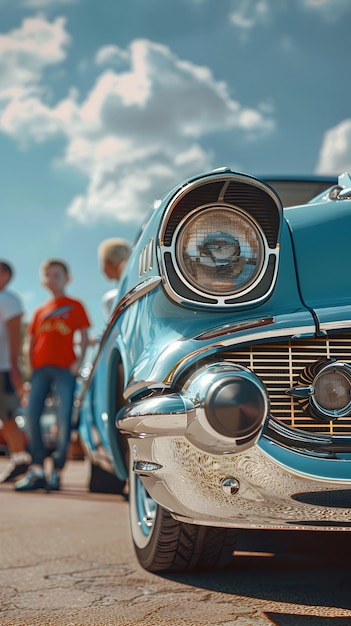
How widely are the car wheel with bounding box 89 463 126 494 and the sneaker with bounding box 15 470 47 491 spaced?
1.00 feet

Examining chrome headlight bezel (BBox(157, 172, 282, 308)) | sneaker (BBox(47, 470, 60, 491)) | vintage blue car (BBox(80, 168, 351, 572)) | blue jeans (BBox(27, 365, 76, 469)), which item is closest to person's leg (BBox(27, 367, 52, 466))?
blue jeans (BBox(27, 365, 76, 469))

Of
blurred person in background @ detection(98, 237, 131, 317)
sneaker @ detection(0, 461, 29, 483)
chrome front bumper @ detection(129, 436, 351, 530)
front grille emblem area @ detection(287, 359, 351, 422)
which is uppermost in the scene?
blurred person in background @ detection(98, 237, 131, 317)

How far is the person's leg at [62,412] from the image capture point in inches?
191

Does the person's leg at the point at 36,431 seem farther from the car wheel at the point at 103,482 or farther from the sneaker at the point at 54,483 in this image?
the car wheel at the point at 103,482

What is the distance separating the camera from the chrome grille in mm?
1823

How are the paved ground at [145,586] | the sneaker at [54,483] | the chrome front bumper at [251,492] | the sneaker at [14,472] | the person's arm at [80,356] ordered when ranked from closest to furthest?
the chrome front bumper at [251,492], the paved ground at [145,586], the sneaker at [54,483], the person's arm at [80,356], the sneaker at [14,472]

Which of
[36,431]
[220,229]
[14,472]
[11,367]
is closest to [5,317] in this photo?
[11,367]

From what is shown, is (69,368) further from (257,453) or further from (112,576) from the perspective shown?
(257,453)

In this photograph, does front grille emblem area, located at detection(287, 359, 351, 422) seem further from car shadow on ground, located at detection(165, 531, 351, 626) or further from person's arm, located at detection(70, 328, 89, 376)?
person's arm, located at detection(70, 328, 89, 376)

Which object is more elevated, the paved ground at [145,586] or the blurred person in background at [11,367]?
the blurred person in background at [11,367]

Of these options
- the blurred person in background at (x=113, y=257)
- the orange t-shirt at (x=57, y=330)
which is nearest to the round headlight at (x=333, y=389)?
the blurred person in background at (x=113, y=257)

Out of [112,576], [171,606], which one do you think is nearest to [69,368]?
[112,576]

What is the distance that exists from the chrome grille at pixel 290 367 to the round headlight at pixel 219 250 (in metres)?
0.20

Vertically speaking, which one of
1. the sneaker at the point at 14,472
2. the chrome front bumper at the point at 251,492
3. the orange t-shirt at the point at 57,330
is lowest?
the sneaker at the point at 14,472
